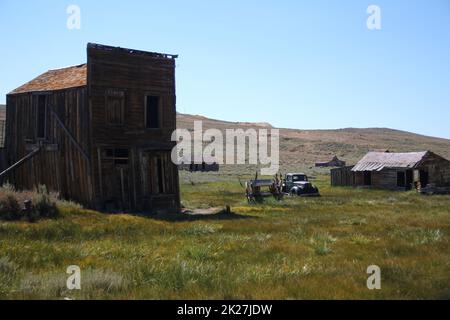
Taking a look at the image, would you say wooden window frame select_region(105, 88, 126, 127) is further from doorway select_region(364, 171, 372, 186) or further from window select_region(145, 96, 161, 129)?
doorway select_region(364, 171, 372, 186)

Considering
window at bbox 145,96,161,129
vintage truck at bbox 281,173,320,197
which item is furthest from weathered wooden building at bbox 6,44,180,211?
vintage truck at bbox 281,173,320,197

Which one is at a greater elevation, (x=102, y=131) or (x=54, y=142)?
(x=102, y=131)

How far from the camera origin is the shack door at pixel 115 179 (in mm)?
21906

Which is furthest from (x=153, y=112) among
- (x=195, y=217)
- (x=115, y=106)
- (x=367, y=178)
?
(x=367, y=178)

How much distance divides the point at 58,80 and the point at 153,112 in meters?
4.85

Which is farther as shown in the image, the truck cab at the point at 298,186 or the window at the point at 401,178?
the window at the point at 401,178

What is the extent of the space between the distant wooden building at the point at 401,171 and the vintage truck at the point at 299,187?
33.4 ft

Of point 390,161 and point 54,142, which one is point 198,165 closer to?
point 390,161

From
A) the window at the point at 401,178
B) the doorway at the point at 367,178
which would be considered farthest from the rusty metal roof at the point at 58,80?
the doorway at the point at 367,178

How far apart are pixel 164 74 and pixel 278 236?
12.4 m

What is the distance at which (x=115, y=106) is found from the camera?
22422 millimetres

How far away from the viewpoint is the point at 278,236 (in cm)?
1420

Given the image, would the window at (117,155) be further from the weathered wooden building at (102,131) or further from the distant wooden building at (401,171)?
the distant wooden building at (401,171)
